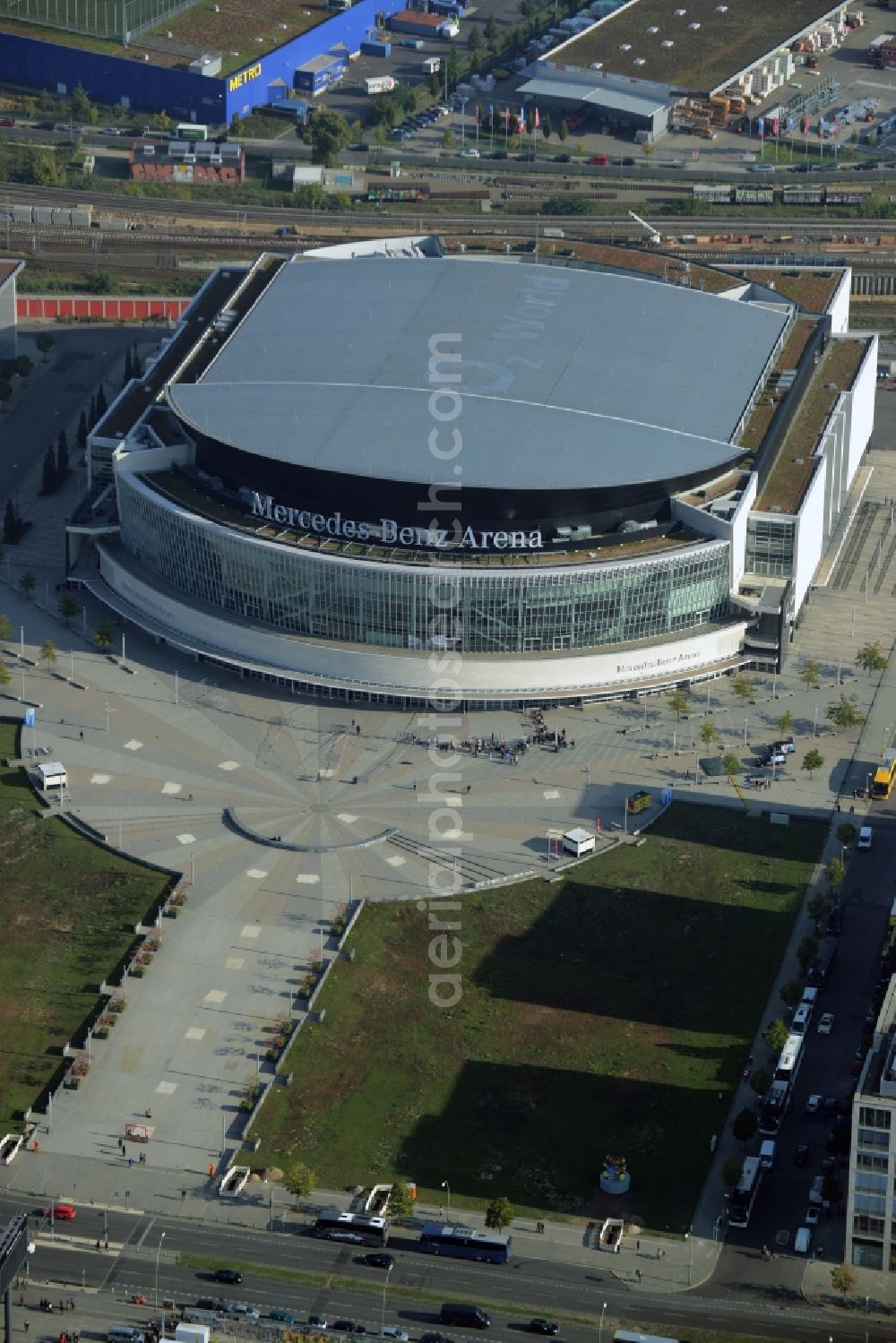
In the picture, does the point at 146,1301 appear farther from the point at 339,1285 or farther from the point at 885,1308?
the point at 885,1308

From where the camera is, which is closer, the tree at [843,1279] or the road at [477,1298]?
the road at [477,1298]

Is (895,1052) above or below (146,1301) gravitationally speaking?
above

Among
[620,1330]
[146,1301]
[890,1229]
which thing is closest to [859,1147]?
[890,1229]

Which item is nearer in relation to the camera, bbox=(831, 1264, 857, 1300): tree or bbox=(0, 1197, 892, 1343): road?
bbox=(0, 1197, 892, 1343): road

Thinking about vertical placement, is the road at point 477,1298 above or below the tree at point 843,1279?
below

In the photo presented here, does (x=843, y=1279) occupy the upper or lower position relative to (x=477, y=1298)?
upper

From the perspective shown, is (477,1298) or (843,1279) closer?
(843,1279)

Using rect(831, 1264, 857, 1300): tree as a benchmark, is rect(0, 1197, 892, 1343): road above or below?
below
